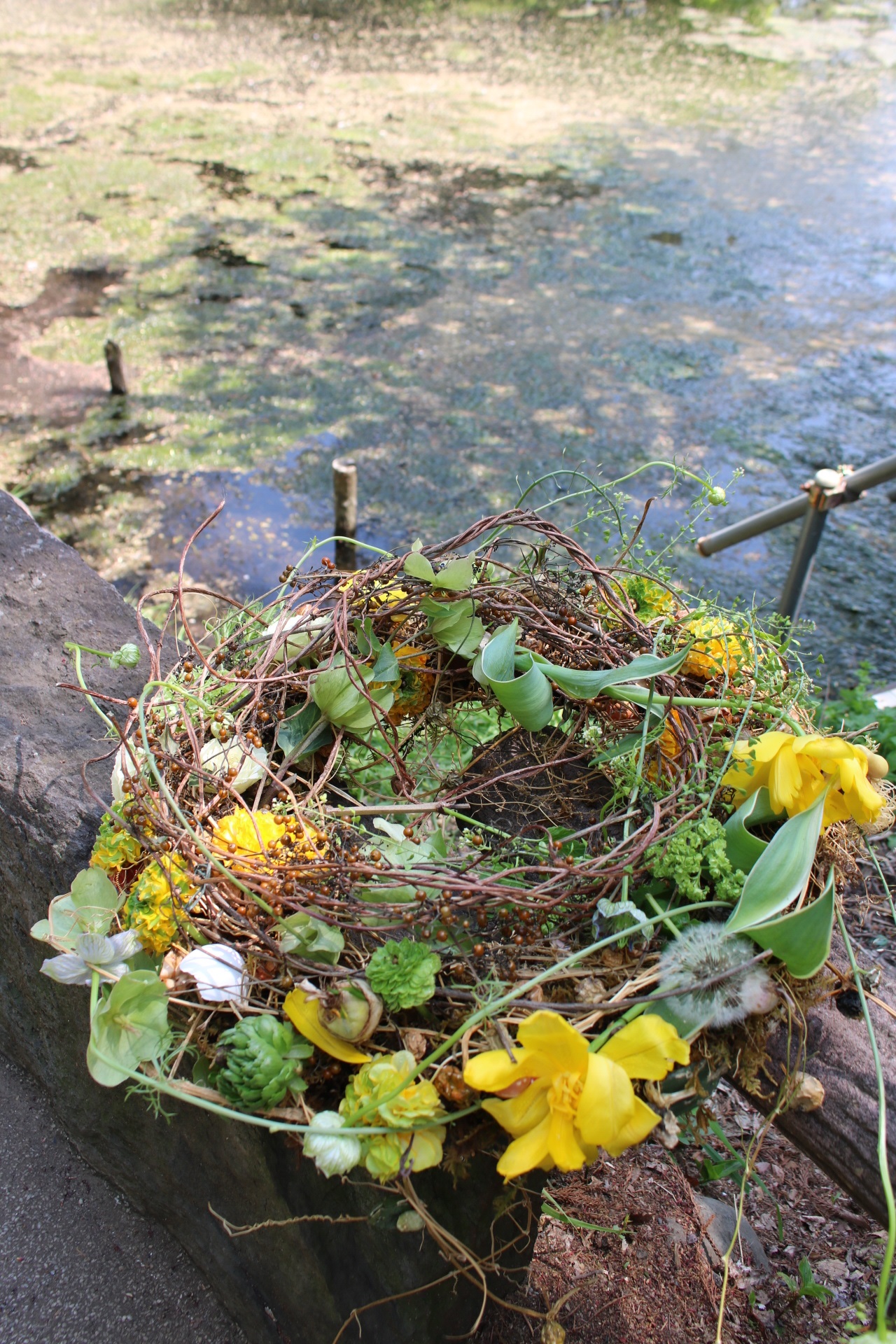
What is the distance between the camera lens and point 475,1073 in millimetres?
842

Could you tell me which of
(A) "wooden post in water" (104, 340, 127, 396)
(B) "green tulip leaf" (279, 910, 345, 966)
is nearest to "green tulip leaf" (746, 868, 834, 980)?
(B) "green tulip leaf" (279, 910, 345, 966)

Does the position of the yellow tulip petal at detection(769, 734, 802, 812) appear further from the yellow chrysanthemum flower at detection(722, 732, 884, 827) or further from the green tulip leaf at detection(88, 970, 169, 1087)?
the green tulip leaf at detection(88, 970, 169, 1087)

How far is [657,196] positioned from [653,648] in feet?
22.4

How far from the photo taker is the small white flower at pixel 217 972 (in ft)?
3.23

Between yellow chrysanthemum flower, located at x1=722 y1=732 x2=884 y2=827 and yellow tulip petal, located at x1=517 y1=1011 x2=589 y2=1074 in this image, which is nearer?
yellow tulip petal, located at x1=517 y1=1011 x2=589 y2=1074

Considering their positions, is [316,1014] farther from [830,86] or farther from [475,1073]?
[830,86]

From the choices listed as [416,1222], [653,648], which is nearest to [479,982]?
[416,1222]

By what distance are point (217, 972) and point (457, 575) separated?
58 cm

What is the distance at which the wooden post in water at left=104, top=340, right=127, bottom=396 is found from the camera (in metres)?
4.50

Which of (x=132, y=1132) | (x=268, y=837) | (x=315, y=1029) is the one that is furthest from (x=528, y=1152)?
(x=132, y=1132)

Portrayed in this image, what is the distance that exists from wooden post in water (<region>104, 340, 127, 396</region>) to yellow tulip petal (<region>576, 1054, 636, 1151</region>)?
4529mm

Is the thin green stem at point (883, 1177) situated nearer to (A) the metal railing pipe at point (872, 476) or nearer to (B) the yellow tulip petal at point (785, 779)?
(B) the yellow tulip petal at point (785, 779)

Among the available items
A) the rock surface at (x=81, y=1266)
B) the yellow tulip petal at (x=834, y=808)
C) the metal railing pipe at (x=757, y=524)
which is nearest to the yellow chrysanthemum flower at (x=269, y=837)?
the yellow tulip petal at (x=834, y=808)

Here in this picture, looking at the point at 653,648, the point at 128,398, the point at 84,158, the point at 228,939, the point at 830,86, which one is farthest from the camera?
the point at 830,86
